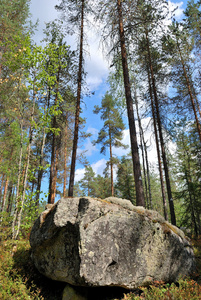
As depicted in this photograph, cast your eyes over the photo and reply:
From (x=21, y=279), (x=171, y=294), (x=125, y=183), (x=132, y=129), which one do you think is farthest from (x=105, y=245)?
(x=125, y=183)

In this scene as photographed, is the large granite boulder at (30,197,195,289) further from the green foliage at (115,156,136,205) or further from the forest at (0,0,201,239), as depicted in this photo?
the green foliage at (115,156,136,205)

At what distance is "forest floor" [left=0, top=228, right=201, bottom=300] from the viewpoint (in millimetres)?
4309

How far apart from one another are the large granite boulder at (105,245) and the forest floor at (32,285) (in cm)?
34

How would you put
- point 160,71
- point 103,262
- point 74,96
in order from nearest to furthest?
1. point 103,262
2. point 74,96
3. point 160,71

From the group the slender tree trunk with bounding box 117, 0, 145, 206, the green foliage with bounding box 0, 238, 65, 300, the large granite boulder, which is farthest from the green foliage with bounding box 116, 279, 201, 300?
the slender tree trunk with bounding box 117, 0, 145, 206

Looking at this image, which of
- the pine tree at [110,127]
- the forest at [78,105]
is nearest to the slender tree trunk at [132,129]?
the forest at [78,105]

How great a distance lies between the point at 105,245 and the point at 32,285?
2402 millimetres

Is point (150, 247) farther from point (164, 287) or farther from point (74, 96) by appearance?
point (74, 96)

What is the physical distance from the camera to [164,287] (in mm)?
5109

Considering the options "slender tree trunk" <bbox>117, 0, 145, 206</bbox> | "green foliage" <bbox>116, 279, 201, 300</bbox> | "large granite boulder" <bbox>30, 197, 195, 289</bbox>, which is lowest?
"green foliage" <bbox>116, 279, 201, 300</bbox>

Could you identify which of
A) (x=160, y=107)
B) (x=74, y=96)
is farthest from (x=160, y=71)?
(x=74, y=96)

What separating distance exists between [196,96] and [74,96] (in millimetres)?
9329

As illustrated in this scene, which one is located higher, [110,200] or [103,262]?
[110,200]

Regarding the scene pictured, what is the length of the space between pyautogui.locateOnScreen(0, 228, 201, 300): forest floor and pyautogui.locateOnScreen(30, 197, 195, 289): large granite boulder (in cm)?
34
